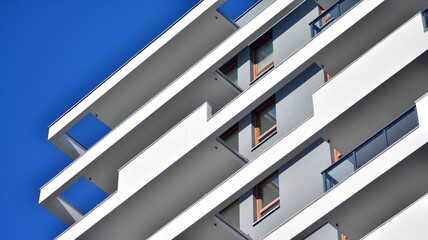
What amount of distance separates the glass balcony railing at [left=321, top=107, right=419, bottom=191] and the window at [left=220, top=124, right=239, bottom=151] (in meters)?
4.77

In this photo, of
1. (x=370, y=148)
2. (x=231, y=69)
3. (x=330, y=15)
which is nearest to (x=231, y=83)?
(x=231, y=69)

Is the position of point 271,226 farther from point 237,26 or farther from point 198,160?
point 237,26

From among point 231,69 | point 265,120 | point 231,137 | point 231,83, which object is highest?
point 231,69

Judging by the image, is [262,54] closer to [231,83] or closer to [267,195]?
[231,83]

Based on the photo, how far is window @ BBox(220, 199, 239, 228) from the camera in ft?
91.8

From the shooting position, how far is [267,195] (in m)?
27.7

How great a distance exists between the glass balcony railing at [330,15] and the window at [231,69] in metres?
3.10

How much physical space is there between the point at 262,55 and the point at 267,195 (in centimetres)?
469

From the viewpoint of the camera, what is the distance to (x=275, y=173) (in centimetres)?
2761

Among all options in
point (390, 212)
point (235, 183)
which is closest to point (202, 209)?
point (235, 183)

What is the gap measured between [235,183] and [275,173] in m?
1.84

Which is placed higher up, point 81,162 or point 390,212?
point 81,162

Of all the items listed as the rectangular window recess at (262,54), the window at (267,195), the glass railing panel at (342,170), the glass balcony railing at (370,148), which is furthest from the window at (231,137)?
the glass railing panel at (342,170)

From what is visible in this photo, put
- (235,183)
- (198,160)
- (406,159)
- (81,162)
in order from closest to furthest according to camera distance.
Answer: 1. (406,159)
2. (235,183)
3. (198,160)
4. (81,162)
